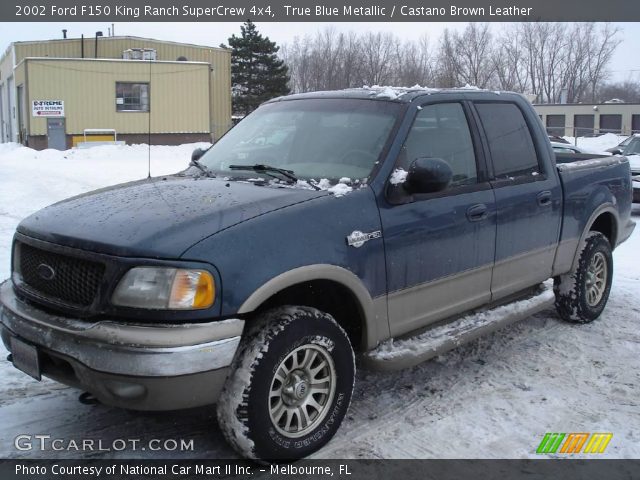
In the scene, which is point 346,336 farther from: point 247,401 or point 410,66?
point 410,66

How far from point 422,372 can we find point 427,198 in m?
1.38

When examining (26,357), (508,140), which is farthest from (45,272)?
(508,140)

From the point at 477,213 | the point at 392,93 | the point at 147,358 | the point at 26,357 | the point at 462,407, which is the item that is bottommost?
the point at 462,407

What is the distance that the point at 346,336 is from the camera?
3588 mm

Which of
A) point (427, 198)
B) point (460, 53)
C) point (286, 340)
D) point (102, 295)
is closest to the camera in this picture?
point (102, 295)

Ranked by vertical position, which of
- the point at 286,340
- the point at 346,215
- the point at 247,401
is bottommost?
the point at 247,401

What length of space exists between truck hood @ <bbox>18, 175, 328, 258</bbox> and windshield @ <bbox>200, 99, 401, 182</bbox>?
0.40 meters

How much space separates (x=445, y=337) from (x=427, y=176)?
1.09 m

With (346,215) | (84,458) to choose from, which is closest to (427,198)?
(346,215)

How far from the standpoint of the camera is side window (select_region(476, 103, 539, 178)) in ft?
15.7

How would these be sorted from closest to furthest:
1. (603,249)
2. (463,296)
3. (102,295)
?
(102,295) < (463,296) < (603,249)

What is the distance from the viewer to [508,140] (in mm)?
4965

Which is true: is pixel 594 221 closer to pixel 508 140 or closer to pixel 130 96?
pixel 508 140
